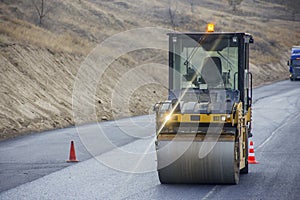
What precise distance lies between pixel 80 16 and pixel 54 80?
29.0 metres

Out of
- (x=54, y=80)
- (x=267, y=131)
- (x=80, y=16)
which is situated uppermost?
(x=80, y=16)

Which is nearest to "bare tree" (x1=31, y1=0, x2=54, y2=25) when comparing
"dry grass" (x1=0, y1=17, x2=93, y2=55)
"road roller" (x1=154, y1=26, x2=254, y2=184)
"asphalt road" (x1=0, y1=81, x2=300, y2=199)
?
"dry grass" (x1=0, y1=17, x2=93, y2=55)

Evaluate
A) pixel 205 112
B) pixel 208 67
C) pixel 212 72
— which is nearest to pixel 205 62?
pixel 208 67

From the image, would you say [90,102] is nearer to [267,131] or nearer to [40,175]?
[267,131]

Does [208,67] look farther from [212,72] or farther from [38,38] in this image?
[38,38]

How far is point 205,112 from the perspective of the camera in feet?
35.7

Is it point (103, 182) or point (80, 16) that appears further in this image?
point (80, 16)

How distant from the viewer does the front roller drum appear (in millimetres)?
10672

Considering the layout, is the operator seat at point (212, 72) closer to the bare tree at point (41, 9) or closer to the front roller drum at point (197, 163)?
the front roller drum at point (197, 163)

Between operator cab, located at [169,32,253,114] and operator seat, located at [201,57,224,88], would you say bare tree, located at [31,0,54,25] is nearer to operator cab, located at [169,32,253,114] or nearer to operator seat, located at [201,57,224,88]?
operator cab, located at [169,32,253,114]

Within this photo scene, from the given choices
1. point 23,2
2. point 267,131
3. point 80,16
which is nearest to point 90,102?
point 267,131

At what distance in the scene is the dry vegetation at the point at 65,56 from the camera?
23812mm

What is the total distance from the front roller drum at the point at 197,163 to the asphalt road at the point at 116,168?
210 millimetres

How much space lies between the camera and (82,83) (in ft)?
101
